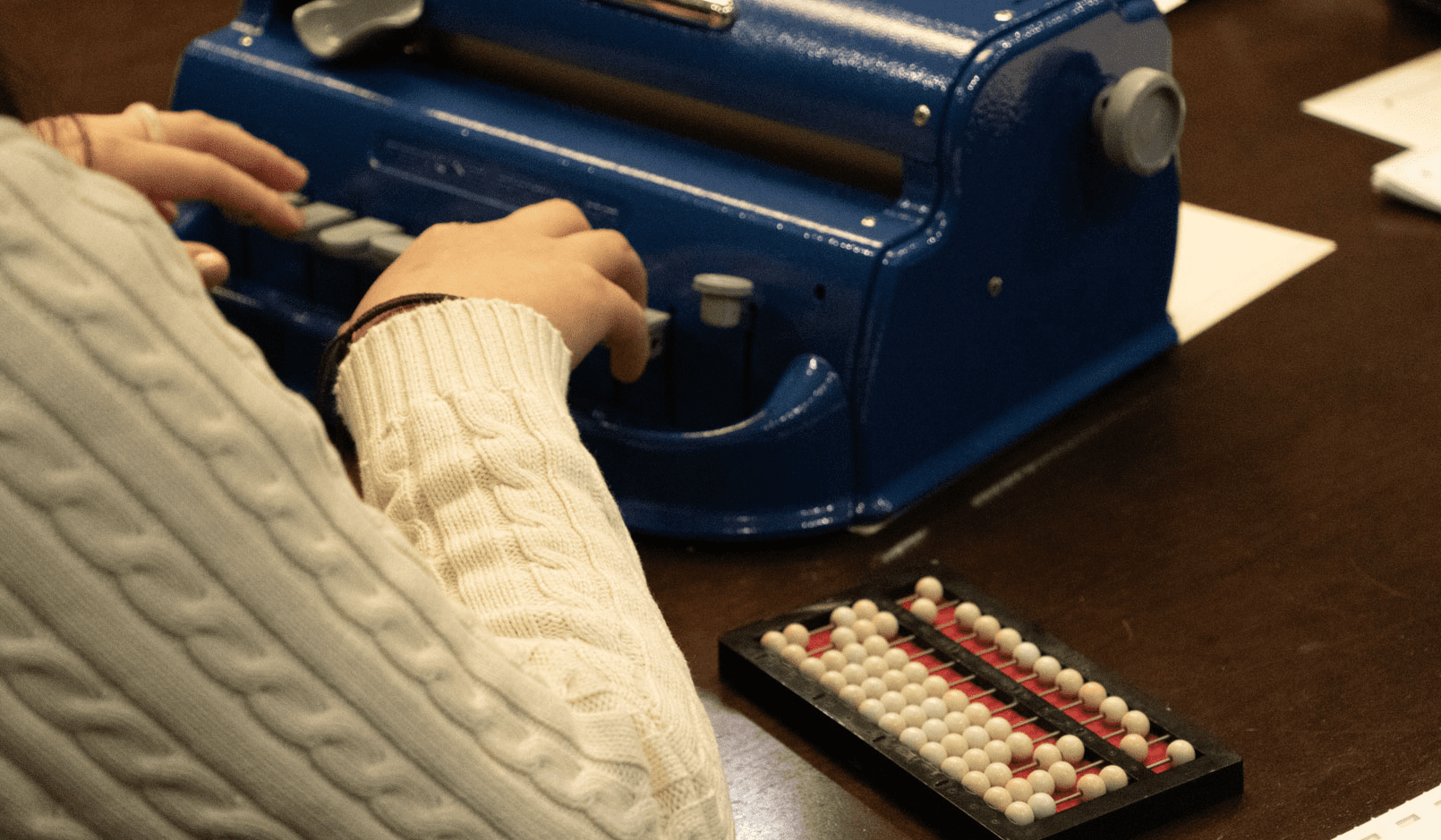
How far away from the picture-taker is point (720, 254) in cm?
97

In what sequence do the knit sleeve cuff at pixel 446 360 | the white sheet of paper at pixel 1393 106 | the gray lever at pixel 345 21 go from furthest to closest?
the white sheet of paper at pixel 1393 106 < the gray lever at pixel 345 21 < the knit sleeve cuff at pixel 446 360

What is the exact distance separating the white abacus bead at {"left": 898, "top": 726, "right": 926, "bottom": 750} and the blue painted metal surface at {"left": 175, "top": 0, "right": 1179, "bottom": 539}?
0.69ft

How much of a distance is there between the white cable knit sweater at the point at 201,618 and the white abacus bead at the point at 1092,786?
30 cm

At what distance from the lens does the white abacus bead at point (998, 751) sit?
74cm

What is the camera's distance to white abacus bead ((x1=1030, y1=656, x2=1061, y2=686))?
2.60ft

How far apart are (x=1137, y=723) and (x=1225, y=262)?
2.02 ft

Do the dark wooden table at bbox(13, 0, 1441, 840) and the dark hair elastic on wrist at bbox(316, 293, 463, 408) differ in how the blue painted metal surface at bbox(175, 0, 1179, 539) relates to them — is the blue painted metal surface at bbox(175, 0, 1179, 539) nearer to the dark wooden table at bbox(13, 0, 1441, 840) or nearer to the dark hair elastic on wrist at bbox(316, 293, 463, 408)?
the dark wooden table at bbox(13, 0, 1441, 840)

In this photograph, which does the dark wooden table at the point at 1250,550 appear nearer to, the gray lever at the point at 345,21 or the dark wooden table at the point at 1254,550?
the dark wooden table at the point at 1254,550

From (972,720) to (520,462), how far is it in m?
0.34

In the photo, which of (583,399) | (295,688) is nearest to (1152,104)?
(583,399)

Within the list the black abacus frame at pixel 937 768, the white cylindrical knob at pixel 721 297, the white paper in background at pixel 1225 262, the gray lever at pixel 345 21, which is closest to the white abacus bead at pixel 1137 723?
the black abacus frame at pixel 937 768

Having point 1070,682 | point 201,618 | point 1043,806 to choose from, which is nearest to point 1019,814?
point 1043,806

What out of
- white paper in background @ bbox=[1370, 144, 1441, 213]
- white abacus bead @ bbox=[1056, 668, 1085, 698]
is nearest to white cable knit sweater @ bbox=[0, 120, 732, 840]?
white abacus bead @ bbox=[1056, 668, 1085, 698]

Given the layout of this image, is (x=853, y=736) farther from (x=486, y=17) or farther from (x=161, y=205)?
(x=486, y=17)
